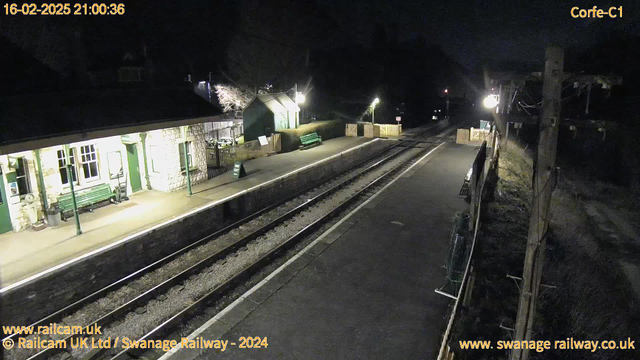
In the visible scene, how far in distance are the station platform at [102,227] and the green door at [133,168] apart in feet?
1.00

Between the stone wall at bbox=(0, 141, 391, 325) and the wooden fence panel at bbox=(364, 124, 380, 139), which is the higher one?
the wooden fence panel at bbox=(364, 124, 380, 139)

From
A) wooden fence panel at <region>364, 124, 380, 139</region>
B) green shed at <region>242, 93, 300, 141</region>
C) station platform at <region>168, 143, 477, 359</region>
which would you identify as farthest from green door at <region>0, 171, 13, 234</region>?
wooden fence panel at <region>364, 124, 380, 139</region>

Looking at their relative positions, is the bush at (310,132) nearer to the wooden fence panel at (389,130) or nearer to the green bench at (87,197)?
the wooden fence panel at (389,130)

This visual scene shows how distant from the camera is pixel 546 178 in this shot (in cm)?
510

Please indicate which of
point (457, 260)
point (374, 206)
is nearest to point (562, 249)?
point (374, 206)

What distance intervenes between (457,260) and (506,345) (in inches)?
72.1

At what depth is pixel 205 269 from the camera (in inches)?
408

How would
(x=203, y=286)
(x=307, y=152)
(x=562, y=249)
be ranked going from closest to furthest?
(x=203, y=286)
(x=562, y=249)
(x=307, y=152)

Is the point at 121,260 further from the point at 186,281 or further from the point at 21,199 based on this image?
the point at 21,199

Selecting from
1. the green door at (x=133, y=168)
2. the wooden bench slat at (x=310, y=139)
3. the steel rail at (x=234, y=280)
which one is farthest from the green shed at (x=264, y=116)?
the steel rail at (x=234, y=280)

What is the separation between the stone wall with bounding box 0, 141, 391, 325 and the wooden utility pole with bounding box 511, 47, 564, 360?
9132 mm

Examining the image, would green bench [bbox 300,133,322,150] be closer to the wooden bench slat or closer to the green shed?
the wooden bench slat

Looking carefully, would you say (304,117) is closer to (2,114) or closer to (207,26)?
(207,26)

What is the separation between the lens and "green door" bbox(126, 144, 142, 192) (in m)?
14.5
